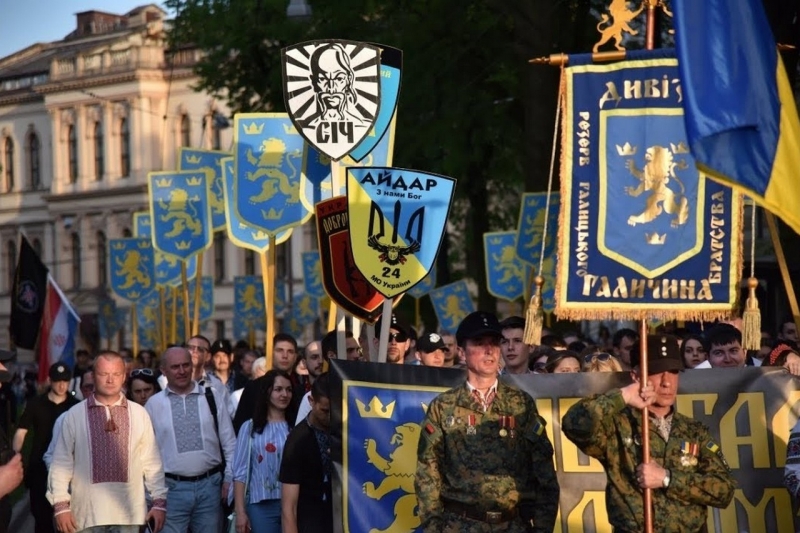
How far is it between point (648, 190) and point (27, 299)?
13.3 m

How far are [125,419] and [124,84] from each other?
76.5m

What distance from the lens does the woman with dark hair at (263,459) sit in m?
10.9

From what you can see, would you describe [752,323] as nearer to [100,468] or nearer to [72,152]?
[100,468]

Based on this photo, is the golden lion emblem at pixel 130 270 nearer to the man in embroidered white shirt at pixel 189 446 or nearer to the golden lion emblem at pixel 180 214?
the golden lion emblem at pixel 180 214

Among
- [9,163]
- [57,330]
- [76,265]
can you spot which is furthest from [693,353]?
[9,163]

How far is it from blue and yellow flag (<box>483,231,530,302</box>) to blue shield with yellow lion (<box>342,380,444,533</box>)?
40.7 ft

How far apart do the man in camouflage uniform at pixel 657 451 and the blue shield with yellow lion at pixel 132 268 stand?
72.1 ft

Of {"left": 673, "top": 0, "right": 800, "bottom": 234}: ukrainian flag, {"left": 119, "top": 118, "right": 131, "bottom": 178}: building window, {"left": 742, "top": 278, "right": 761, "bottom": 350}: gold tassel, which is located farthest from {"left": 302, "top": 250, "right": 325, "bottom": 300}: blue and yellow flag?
{"left": 119, "top": 118, "right": 131, "bottom": 178}: building window

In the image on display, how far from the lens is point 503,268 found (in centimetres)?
2241

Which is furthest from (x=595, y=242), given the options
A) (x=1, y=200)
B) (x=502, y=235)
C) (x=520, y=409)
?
(x=1, y=200)

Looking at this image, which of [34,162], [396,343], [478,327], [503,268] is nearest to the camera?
[478,327]

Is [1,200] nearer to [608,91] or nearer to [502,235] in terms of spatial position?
[502,235]

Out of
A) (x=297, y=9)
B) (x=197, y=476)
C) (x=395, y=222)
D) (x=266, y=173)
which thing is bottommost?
(x=197, y=476)

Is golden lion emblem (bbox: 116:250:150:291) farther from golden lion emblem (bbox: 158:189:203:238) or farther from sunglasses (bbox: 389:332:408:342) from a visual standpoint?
sunglasses (bbox: 389:332:408:342)
